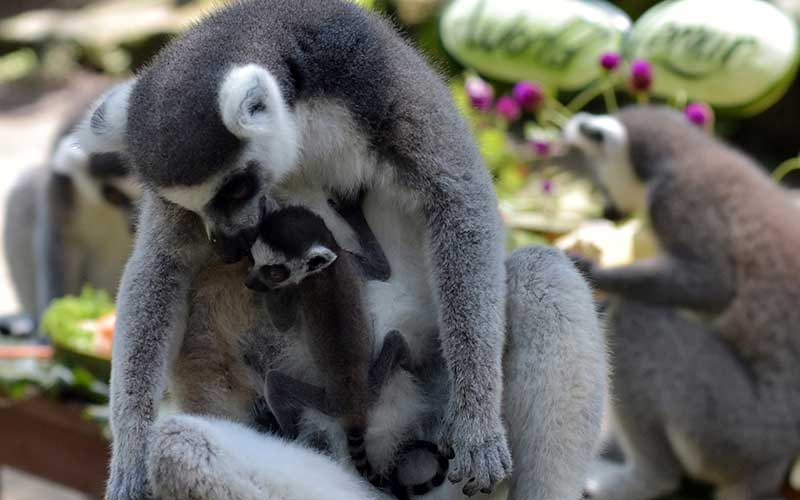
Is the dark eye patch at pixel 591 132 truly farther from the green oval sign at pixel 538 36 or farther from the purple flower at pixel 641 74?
the purple flower at pixel 641 74

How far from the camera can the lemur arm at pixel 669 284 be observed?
531 cm

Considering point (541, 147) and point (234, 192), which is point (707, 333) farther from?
point (234, 192)

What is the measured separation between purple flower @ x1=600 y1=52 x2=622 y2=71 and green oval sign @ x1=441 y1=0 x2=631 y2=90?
0.35 feet

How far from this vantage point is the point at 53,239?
Result: 21.4 feet

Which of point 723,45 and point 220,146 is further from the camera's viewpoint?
point 723,45

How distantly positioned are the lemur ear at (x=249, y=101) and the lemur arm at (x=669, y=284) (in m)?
3.11

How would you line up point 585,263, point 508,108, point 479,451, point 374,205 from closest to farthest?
point 479,451
point 374,205
point 585,263
point 508,108

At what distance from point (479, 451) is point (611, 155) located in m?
3.67

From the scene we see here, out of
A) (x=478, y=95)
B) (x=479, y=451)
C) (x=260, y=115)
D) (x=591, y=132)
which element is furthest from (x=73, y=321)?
(x=591, y=132)

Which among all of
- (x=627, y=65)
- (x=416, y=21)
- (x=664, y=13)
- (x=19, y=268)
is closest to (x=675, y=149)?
(x=627, y=65)

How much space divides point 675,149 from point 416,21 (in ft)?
24.6

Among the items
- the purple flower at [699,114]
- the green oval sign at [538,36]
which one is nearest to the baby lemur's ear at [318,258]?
the green oval sign at [538,36]

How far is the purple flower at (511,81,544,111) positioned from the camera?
5.02 m

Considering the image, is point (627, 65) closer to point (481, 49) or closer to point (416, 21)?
point (481, 49)
